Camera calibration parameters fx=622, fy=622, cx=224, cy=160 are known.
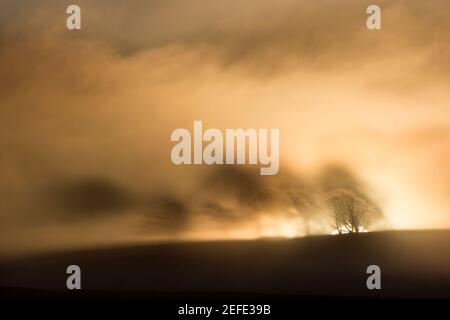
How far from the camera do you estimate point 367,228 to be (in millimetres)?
3836

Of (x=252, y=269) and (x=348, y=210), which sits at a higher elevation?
(x=348, y=210)

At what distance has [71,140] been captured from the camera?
12.5 ft

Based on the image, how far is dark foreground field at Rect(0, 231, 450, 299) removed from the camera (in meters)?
3.79

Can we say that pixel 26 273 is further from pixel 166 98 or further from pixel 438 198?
pixel 438 198

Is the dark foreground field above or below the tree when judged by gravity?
below

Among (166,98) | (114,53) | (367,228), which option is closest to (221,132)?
(166,98)

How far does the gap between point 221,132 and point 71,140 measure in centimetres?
92

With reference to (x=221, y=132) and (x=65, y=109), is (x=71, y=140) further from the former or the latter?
(x=221, y=132)

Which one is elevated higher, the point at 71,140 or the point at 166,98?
the point at 166,98

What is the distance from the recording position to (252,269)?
3.80 m

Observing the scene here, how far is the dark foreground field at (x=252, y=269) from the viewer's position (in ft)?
12.4

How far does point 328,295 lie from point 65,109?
77.8 inches

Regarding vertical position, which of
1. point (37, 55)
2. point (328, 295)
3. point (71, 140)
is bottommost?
point (328, 295)

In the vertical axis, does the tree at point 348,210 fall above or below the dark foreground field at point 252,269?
above
